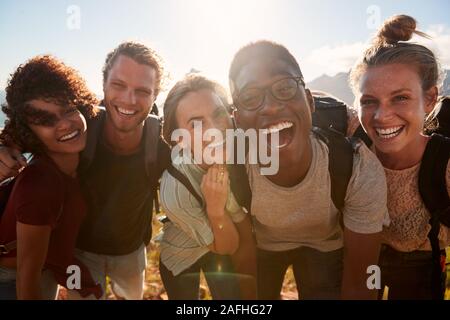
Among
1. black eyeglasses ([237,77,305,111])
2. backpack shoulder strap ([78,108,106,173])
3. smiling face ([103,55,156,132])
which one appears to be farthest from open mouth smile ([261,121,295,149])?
backpack shoulder strap ([78,108,106,173])

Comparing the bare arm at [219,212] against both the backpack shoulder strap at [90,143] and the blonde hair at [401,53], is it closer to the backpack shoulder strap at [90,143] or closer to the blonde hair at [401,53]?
the backpack shoulder strap at [90,143]

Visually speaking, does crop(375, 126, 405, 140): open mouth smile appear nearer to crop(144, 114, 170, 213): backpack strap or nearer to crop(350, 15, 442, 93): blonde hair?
crop(350, 15, 442, 93): blonde hair

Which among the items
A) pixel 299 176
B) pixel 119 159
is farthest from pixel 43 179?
pixel 299 176

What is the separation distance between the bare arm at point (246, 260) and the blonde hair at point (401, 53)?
4.19ft

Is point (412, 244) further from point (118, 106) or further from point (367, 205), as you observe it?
point (118, 106)

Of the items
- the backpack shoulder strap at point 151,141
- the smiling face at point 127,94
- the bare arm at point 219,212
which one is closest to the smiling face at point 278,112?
the bare arm at point 219,212

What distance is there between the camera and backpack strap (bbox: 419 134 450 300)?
7.43 ft

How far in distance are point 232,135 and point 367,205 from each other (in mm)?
918

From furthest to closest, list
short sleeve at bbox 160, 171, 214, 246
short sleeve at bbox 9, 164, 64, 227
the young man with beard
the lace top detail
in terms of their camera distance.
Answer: the young man with beard → the lace top detail → short sleeve at bbox 160, 171, 214, 246 → short sleeve at bbox 9, 164, 64, 227

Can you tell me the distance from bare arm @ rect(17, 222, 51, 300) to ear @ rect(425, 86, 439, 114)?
251cm

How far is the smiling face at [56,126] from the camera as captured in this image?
2.27 m

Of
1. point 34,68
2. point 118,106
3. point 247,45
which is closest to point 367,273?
point 247,45

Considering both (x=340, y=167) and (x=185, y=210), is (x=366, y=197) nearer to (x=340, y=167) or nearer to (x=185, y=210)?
(x=340, y=167)

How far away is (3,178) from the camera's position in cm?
216
